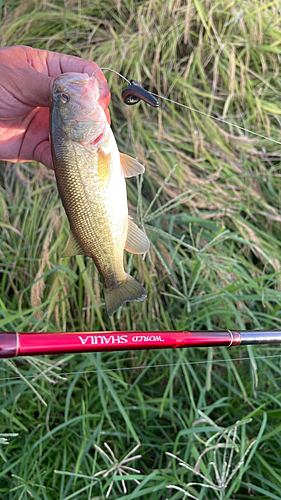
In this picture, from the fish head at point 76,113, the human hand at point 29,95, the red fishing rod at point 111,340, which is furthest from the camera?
the human hand at point 29,95

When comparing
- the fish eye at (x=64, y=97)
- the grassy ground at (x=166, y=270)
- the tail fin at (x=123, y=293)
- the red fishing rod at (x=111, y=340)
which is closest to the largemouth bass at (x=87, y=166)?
the fish eye at (x=64, y=97)

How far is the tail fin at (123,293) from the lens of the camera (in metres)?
1.25

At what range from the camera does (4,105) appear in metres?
1.49

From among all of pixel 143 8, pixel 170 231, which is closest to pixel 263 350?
pixel 170 231

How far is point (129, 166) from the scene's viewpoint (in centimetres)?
125

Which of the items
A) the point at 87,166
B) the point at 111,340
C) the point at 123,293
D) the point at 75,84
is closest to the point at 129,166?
the point at 87,166

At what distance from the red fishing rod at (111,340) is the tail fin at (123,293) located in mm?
140

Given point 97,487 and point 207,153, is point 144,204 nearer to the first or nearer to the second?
point 207,153

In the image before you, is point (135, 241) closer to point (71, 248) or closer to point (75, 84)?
point (71, 248)

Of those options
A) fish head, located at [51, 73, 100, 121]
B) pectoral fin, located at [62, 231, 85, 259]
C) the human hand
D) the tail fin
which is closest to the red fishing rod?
the tail fin

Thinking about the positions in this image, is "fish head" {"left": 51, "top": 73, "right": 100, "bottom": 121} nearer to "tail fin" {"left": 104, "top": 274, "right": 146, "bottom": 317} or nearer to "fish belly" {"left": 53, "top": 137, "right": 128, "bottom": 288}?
"fish belly" {"left": 53, "top": 137, "right": 128, "bottom": 288}

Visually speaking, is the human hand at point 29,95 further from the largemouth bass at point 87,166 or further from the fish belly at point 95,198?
the fish belly at point 95,198

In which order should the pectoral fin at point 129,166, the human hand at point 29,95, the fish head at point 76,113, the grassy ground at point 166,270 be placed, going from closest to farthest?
1. the fish head at point 76,113
2. the pectoral fin at point 129,166
3. the human hand at point 29,95
4. the grassy ground at point 166,270

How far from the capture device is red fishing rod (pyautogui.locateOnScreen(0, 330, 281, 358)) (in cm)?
99
